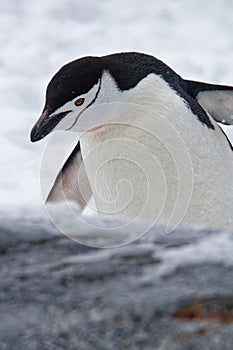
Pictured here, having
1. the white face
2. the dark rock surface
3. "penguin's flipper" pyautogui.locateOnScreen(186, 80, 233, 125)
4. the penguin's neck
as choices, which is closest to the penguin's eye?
the white face

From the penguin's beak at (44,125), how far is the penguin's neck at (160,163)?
329 mm

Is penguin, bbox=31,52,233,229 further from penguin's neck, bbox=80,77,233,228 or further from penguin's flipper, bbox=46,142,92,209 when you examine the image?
penguin's flipper, bbox=46,142,92,209

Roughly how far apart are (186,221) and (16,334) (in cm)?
214

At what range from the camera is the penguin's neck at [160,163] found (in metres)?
3.01

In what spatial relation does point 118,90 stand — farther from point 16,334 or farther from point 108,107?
point 16,334

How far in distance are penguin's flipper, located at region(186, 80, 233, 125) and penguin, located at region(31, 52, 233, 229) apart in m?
0.36

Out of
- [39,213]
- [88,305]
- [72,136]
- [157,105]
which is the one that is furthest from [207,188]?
[88,305]

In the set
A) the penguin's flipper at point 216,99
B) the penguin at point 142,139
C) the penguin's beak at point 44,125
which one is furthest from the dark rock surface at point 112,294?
the penguin's flipper at point 216,99

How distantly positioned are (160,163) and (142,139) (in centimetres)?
14

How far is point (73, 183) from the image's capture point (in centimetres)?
392

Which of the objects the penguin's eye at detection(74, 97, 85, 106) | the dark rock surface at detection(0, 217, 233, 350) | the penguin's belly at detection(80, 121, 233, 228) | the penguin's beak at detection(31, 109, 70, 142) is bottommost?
the dark rock surface at detection(0, 217, 233, 350)

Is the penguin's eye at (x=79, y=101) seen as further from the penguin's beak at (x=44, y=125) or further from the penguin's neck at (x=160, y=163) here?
the penguin's neck at (x=160, y=163)

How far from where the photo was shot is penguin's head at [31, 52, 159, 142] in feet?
9.32

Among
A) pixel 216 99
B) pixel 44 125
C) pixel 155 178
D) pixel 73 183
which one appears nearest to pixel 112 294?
pixel 44 125
